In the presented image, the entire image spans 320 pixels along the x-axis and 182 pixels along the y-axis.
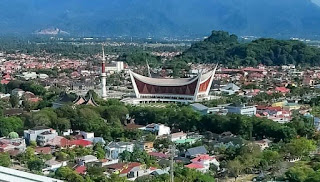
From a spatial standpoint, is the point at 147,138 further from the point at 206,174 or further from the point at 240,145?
the point at 206,174

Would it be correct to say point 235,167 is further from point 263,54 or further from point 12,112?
point 263,54

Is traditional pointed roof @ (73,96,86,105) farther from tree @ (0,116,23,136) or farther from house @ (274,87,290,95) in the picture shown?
house @ (274,87,290,95)

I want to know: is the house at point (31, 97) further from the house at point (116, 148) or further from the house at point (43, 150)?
the house at point (116, 148)

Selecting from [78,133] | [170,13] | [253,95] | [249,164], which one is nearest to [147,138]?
[78,133]

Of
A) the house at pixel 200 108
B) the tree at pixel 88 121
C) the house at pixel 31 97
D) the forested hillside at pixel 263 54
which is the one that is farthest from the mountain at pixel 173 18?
the tree at pixel 88 121

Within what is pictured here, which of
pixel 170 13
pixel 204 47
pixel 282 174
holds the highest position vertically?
pixel 170 13

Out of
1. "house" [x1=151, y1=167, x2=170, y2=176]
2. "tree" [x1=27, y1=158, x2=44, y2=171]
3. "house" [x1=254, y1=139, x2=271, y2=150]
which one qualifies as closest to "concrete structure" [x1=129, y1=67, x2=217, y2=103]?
"house" [x1=254, y1=139, x2=271, y2=150]
